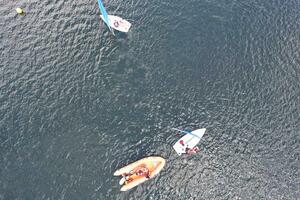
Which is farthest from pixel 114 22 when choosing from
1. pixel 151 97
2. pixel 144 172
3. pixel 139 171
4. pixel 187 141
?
pixel 144 172

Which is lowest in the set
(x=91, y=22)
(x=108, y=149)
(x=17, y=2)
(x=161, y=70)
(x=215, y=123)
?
(x=215, y=123)

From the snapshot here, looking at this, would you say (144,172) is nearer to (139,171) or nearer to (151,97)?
(139,171)

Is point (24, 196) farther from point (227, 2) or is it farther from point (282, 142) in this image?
point (227, 2)

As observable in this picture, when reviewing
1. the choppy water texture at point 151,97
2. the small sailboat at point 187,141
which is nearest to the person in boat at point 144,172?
the choppy water texture at point 151,97

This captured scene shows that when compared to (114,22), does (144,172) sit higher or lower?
lower

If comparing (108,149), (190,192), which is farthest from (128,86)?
(190,192)

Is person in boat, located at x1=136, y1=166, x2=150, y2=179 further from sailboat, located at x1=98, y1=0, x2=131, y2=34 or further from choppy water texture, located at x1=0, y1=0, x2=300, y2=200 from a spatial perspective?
sailboat, located at x1=98, y1=0, x2=131, y2=34

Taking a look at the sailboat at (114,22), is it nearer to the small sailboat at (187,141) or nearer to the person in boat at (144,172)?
the small sailboat at (187,141)
